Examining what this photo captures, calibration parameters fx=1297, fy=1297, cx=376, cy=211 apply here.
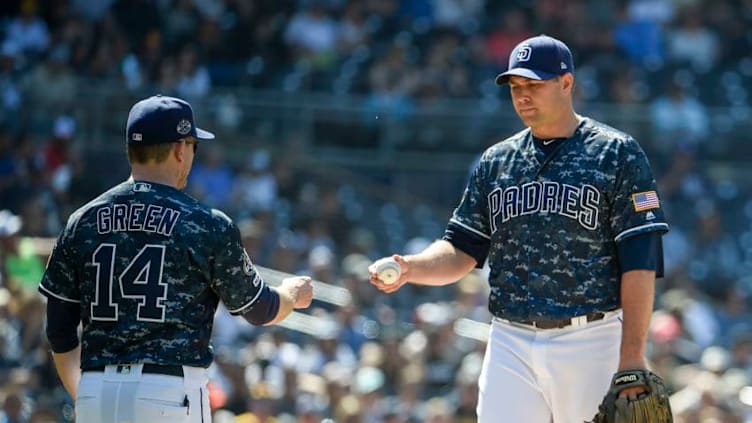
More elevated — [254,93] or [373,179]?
[254,93]

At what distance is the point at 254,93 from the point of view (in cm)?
1353

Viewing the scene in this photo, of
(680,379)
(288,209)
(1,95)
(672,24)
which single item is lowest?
(680,379)

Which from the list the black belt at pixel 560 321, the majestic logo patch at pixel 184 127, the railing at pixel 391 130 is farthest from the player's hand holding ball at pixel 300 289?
the railing at pixel 391 130

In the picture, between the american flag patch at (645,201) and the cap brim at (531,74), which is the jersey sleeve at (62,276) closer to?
the cap brim at (531,74)

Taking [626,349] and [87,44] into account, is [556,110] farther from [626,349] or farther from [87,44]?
[87,44]

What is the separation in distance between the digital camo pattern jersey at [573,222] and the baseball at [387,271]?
0.41 m

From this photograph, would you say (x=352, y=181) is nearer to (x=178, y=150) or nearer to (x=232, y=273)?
(x=178, y=150)

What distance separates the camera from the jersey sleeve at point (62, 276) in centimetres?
453

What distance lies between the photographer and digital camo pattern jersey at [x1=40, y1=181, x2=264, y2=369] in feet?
14.4

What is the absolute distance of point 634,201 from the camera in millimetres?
4820

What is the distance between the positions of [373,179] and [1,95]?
389 cm

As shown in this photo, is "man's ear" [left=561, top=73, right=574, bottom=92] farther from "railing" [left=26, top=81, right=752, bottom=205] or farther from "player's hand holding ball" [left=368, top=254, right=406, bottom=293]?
"railing" [left=26, top=81, right=752, bottom=205]

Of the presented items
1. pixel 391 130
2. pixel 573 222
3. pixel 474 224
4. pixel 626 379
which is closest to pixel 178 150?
pixel 474 224

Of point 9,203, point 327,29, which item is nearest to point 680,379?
point 9,203
